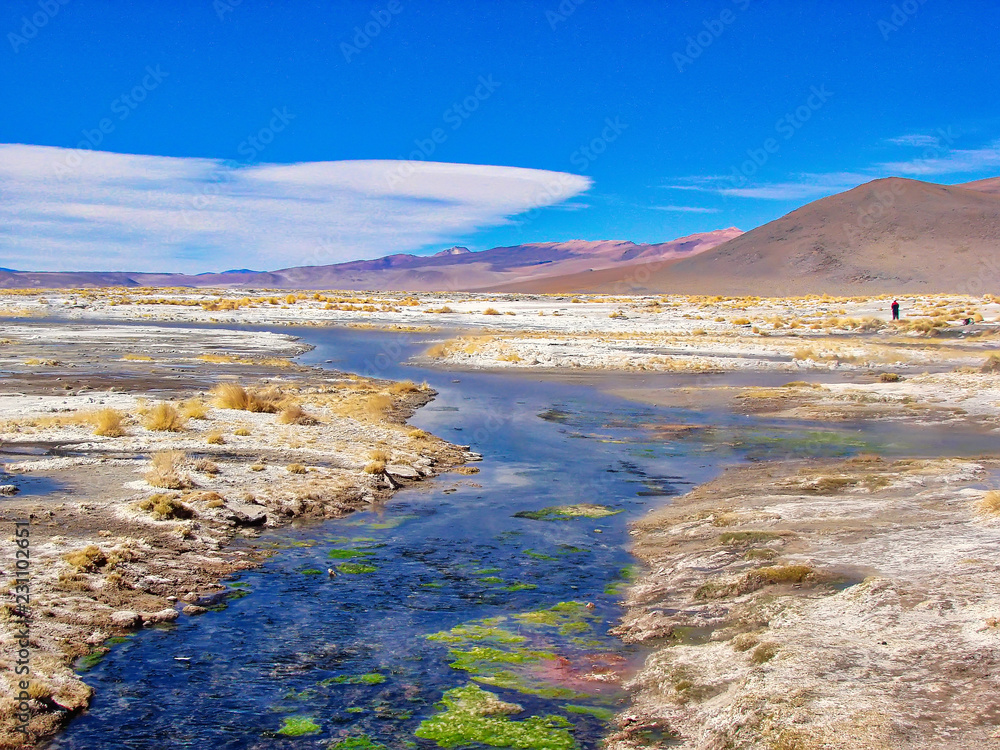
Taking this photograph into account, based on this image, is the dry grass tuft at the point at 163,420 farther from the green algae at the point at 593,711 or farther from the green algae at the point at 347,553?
the green algae at the point at 593,711

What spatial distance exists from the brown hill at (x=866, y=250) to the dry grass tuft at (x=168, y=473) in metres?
102

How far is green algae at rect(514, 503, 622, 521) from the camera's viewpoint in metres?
12.5

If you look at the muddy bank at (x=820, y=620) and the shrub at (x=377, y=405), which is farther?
the shrub at (x=377, y=405)

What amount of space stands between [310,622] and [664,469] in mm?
8774

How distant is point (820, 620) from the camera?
7.80 metres

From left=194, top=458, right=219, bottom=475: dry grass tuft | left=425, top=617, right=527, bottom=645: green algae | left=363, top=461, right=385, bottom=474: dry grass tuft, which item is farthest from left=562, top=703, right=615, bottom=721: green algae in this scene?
left=194, top=458, right=219, bottom=475: dry grass tuft

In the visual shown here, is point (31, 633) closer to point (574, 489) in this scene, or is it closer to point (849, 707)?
point (849, 707)

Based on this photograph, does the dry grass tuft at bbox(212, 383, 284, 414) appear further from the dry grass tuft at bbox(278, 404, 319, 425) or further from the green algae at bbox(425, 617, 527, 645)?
the green algae at bbox(425, 617, 527, 645)

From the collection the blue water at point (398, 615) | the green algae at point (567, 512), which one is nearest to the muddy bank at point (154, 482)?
the blue water at point (398, 615)

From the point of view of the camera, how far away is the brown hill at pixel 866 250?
111 metres

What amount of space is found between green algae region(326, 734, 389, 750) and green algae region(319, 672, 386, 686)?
0.90 m

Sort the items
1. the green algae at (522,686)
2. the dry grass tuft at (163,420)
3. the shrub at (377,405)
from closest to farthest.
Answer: the green algae at (522,686) → the dry grass tuft at (163,420) → the shrub at (377,405)

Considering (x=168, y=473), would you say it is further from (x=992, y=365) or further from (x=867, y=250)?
Answer: (x=867, y=250)

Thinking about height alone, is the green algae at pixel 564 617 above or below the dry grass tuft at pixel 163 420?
below
